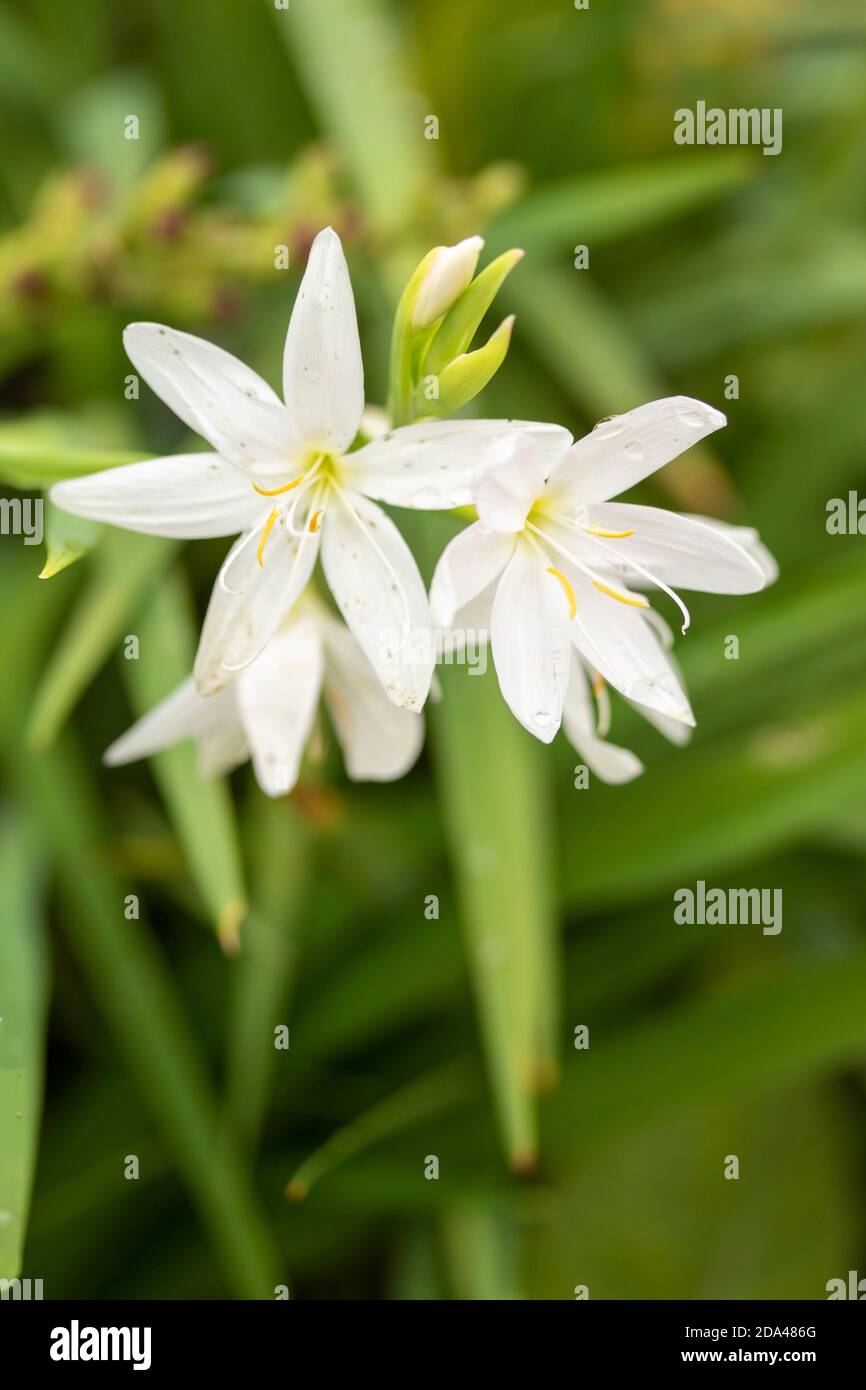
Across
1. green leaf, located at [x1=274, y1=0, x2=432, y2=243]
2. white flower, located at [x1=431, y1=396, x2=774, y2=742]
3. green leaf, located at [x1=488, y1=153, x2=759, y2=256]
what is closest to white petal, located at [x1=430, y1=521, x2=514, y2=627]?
white flower, located at [x1=431, y1=396, x2=774, y2=742]

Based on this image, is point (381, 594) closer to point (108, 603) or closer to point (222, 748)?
point (222, 748)

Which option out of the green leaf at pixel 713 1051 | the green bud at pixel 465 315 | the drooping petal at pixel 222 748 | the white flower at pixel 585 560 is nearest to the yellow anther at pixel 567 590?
the white flower at pixel 585 560

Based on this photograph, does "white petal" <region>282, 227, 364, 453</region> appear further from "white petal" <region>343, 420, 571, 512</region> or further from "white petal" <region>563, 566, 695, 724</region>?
"white petal" <region>563, 566, 695, 724</region>

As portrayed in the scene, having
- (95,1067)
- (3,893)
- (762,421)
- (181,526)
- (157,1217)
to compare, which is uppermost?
(762,421)

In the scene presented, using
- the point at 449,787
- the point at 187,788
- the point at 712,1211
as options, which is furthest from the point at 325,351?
the point at 712,1211

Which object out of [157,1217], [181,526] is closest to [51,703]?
[181,526]

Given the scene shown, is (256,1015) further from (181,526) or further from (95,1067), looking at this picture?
(181,526)

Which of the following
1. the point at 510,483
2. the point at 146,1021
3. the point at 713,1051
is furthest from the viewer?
the point at 713,1051
